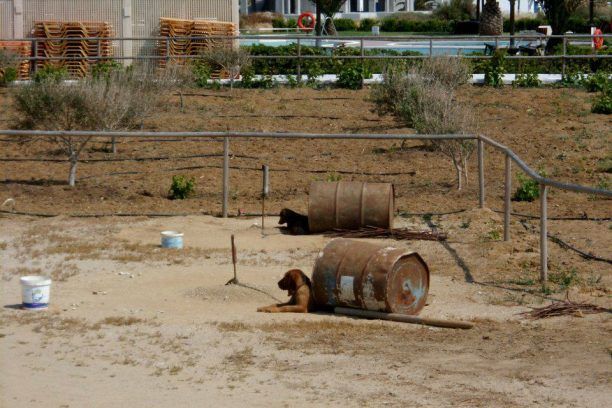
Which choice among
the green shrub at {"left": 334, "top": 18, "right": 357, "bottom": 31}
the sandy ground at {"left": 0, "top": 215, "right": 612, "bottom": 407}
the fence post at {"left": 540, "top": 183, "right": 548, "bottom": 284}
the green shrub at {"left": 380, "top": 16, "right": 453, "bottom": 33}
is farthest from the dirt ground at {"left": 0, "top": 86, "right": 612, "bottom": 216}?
the green shrub at {"left": 334, "top": 18, "right": 357, "bottom": 31}

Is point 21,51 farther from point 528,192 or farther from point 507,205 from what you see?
point 507,205

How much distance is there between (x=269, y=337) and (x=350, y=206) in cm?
494

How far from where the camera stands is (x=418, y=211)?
15.8 meters

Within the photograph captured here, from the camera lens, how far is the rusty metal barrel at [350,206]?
13889mm

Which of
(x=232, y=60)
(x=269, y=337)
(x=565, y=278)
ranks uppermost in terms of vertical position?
(x=232, y=60)

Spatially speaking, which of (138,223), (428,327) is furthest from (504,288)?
(138,223)

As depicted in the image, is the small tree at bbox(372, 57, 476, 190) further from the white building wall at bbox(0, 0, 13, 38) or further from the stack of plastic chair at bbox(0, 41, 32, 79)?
the white building wall at bbox(0, 0, 13, 38)

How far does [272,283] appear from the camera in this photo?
37.4 ft

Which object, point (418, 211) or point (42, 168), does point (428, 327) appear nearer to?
point (418, 211)

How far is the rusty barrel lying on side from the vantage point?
973 centimetres

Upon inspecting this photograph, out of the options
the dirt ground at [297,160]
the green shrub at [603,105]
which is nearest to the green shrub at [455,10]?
the dirt ground at [297,160]

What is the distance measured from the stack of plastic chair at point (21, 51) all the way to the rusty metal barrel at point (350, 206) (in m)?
17.5

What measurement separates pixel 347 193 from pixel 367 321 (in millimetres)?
4397

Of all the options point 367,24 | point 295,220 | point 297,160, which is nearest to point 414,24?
point 367,24
